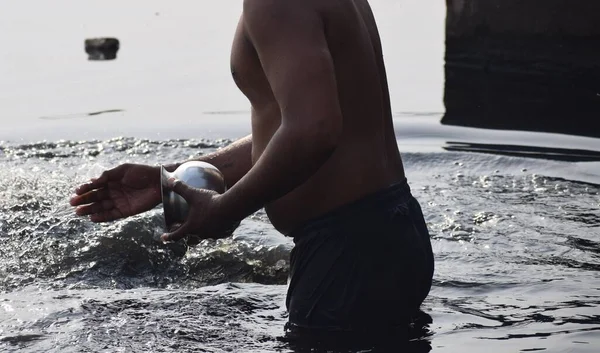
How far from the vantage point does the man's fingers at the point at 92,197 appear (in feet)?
15.0

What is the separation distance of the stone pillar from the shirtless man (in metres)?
4.94

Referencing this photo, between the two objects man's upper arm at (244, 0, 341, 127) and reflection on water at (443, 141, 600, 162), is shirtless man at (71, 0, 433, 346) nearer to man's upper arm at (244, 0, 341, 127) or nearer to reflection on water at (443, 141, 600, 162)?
man's upper arm at (244, 0, 341, 127)

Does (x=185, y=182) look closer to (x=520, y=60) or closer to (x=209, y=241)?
(x=209, y=241)

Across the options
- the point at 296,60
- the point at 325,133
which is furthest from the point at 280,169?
the point at 296,60

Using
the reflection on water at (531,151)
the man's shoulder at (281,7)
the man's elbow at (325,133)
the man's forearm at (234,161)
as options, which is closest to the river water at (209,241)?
the reflection on water at (531,151)

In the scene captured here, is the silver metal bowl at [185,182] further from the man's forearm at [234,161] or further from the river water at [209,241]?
the river water at [209,241]

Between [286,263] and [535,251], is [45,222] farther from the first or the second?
[535,251]

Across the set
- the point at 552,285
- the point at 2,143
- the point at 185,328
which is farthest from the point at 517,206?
the point at 2,143

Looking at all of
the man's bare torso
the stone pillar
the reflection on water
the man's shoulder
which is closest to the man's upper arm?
the man's shoulder

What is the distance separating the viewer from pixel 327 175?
12.3 feet

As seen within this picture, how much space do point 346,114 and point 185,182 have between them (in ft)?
2.00

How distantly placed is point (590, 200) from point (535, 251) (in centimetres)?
102

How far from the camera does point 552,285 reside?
4957mm

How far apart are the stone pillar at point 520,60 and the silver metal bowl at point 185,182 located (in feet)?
16.4
